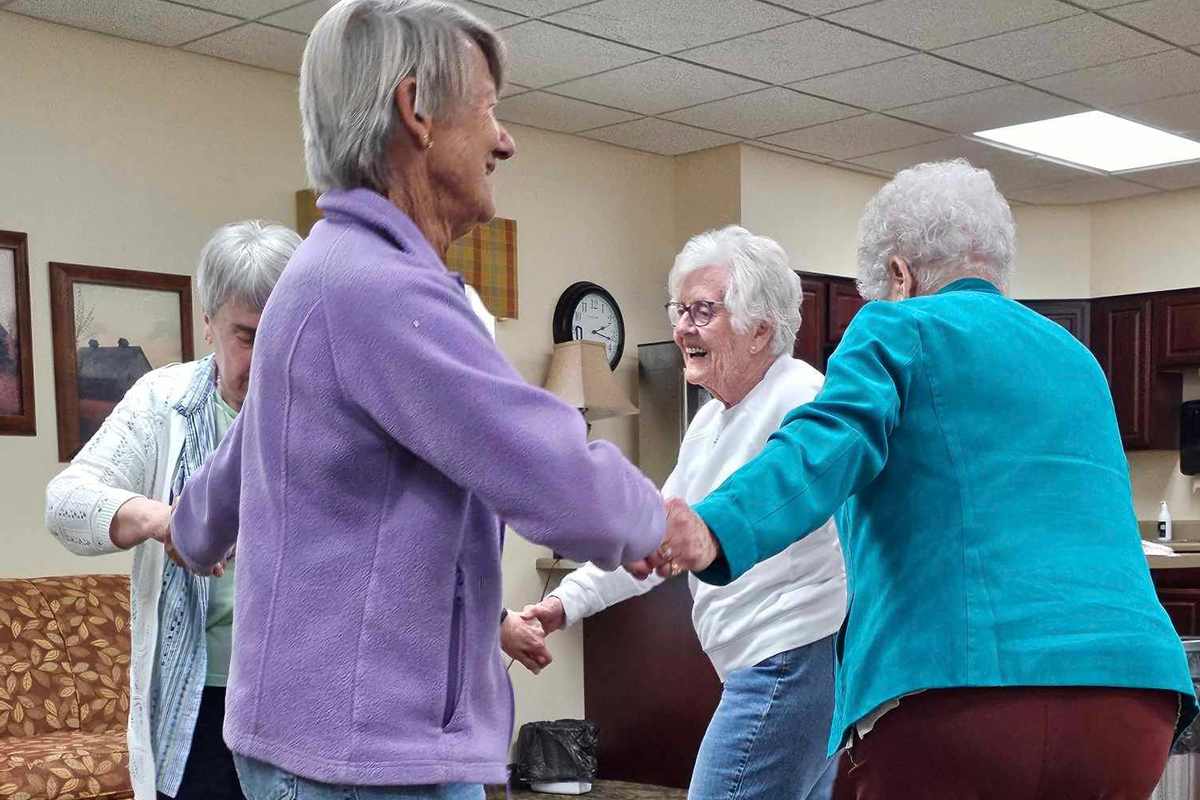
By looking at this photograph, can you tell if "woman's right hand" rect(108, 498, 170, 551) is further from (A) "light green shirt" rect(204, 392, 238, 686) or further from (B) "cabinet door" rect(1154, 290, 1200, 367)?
(B) "cabinet door" rect(1154, 290, 1200, 367)

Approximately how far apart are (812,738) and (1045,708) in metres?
0.81

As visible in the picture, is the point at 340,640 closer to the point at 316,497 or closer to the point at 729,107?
the point at 316,497

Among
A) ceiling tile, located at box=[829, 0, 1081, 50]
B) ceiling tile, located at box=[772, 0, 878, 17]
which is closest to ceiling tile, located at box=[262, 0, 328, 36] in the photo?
ceiling tile, located at box=[772, 0, 878, 17]

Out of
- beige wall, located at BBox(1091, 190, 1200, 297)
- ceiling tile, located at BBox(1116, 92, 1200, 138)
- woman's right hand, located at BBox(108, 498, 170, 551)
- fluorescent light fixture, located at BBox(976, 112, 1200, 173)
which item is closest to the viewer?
woman's right hand, located at BBox(108, 498, 170, 551)

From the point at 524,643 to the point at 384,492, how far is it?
1.01 meters

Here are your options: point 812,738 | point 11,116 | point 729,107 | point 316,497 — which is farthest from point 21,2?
point 316,497

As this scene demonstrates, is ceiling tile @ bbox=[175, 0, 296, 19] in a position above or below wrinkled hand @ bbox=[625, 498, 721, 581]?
above

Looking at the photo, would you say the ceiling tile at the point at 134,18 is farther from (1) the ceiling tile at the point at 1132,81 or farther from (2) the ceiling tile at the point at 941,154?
(2) the ceiling tile at the point at 941,154

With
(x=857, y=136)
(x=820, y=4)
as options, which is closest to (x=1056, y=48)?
(x=820, y=4)

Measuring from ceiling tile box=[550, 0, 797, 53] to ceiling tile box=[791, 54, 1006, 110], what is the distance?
751mm

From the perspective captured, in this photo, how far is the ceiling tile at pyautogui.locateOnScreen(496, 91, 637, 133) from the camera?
5906 millimetres

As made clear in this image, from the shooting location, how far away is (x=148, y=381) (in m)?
2.12

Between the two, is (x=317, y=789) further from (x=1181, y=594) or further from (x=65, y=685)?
(x=1181, y=594)

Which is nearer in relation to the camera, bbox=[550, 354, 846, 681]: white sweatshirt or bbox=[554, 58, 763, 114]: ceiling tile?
bbox=[550, 354, 846, 681]: white sweatshirt
